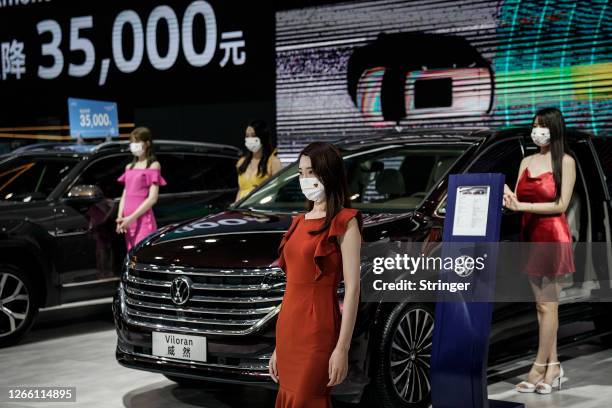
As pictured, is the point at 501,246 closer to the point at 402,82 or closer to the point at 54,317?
the point at 54,317

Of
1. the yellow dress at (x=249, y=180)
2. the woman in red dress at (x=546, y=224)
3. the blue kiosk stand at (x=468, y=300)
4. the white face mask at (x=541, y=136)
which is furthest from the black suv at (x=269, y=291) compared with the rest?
the yellow dress at (x=249, y=180)

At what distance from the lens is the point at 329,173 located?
12.1 feet

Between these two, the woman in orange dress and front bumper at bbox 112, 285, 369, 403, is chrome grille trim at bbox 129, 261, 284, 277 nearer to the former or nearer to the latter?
front bumper at bbox 112, 285, 369, 403

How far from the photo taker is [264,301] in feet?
16.6

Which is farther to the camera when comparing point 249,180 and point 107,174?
point 107,174

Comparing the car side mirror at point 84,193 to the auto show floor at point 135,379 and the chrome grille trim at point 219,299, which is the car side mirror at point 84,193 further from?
the chrome grille trim at point 219,299

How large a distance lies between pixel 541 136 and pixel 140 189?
364cm

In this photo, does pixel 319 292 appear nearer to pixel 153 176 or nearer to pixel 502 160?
pixel 502 160

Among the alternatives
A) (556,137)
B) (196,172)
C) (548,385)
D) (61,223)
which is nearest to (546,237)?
(556,137)

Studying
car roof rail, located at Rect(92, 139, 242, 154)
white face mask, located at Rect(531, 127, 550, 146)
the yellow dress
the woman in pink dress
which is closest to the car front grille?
white face mask, located at Rect(531, 127, 550, 146)

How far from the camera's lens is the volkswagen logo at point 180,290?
17.5 feet

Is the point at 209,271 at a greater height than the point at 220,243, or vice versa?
the point at 220,243

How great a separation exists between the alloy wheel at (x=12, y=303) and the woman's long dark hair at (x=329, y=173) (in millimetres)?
4715

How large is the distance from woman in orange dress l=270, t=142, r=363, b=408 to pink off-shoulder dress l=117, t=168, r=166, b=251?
4.68 metres
